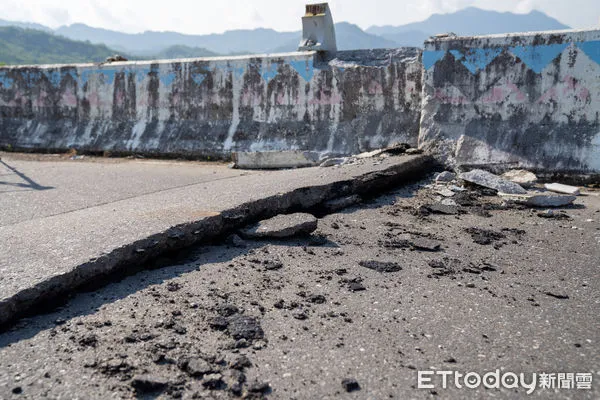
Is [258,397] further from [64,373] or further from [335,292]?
[335,292]

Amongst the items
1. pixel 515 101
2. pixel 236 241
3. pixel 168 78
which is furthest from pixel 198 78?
pixel 236 241

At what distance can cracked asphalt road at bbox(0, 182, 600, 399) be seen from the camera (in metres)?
2.18

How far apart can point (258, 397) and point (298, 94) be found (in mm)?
6638

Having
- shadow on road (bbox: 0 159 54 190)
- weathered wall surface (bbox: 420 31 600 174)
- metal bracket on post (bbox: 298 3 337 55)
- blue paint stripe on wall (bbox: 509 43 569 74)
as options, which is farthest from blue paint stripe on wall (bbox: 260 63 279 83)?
shadow on road (bbox: 0 159 54 190)

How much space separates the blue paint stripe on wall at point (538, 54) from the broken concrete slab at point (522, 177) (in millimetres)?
1401

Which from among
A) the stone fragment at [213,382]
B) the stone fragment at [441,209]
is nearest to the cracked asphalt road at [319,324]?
the stone fragment at [213,382]

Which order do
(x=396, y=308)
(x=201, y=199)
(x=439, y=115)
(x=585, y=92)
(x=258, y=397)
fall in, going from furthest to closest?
(x=439, y=115) → (x=585, y=92) → (x=201, y=199) → (x=396, y=308) → (x=258, y=397)

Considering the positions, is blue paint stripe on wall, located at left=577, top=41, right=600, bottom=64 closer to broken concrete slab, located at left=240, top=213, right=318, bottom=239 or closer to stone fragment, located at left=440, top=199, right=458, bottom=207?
stone fragment, located at left=440, top=199, right=458, bottom=207

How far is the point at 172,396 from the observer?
2.10 metres

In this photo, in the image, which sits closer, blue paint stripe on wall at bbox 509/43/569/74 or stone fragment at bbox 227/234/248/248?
stone fragment at bbox 227/234/248/248

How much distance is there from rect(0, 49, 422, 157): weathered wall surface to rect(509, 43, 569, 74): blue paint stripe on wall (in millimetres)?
1454

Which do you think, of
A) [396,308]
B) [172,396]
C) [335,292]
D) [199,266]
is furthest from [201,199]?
[172,396]

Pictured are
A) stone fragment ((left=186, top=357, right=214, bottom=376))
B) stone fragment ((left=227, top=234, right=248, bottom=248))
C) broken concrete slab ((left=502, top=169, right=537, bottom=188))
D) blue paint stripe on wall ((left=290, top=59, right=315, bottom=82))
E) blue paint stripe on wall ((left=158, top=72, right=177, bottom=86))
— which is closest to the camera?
stone fragment ((left=186, top=357, right=214, bottom=376))

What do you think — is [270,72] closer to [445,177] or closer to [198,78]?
[198,78]
